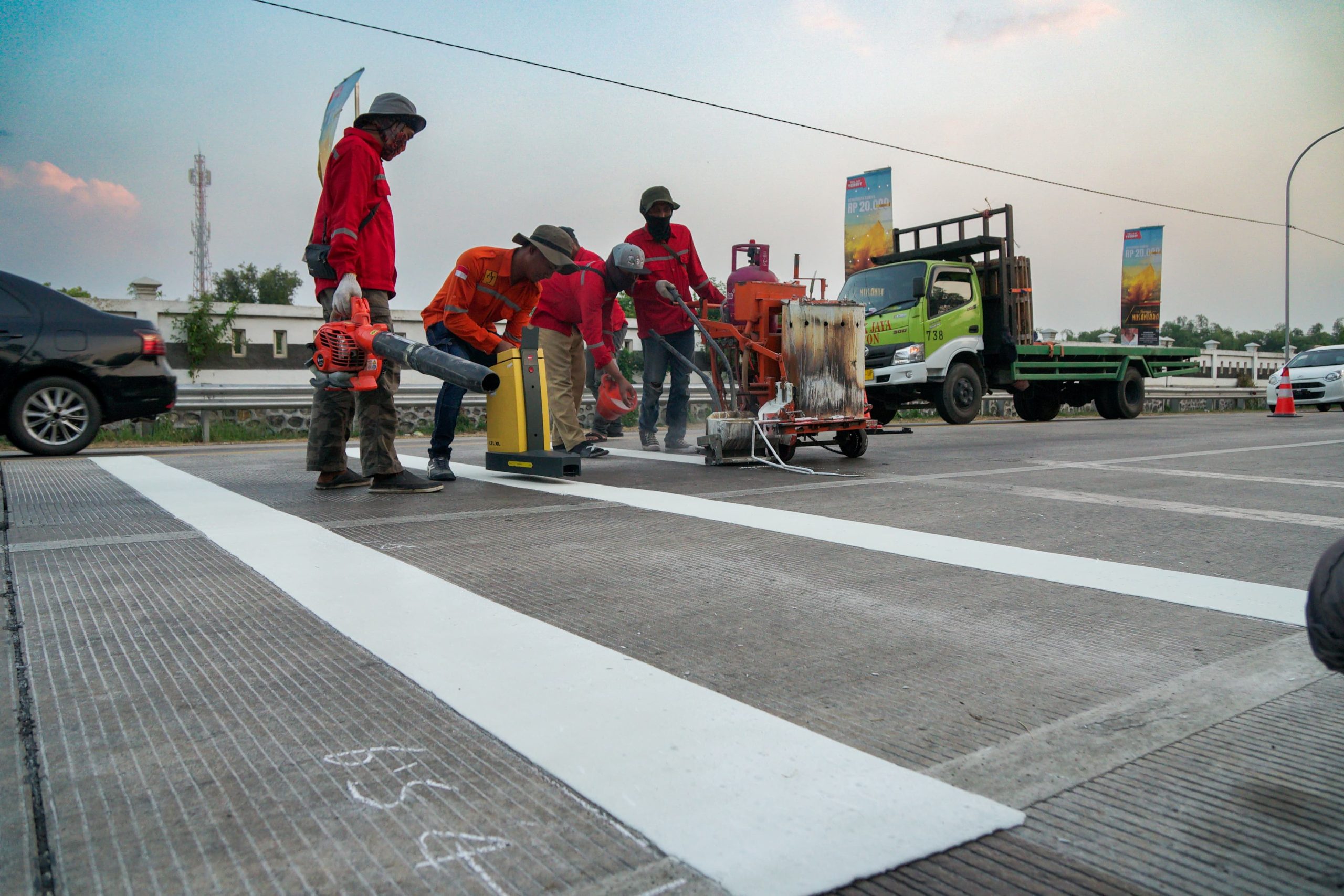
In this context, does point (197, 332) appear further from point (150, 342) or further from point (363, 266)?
point (363, 266)

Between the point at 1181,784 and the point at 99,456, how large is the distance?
8.86 meters

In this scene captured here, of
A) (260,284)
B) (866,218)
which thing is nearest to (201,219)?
(260,284)

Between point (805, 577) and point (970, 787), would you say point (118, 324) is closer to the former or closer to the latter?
point (805, 577)

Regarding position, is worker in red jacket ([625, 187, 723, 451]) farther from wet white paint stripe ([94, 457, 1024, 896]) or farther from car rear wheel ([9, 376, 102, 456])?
wet white paint stripe ([94, 457, 1024, 896])

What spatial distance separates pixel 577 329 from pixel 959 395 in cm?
795

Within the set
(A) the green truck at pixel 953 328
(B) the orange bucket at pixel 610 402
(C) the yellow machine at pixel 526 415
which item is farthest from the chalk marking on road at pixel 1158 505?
(A) the green truck at pixel 953 328

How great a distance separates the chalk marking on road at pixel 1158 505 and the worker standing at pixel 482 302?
3.02 m

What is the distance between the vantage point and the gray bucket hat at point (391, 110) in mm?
5367

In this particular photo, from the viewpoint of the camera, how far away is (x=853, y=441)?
310 inches

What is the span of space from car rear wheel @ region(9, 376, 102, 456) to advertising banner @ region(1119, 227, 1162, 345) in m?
27.9

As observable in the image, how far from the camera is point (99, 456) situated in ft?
27.0

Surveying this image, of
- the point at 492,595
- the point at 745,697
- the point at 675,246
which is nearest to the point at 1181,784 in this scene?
the point at 745,697

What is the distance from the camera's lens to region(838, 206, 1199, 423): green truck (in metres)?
13.5

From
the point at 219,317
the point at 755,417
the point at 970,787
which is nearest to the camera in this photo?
the point at 970,787
